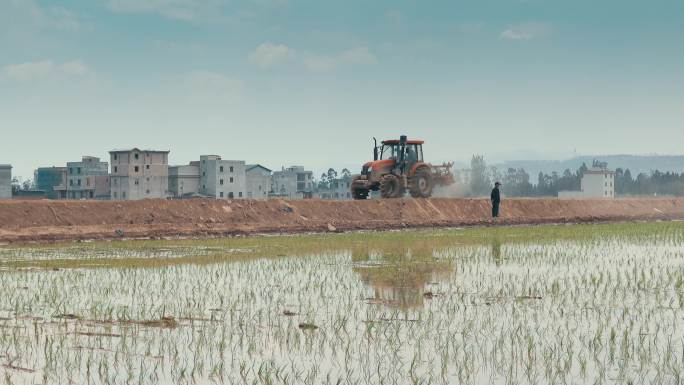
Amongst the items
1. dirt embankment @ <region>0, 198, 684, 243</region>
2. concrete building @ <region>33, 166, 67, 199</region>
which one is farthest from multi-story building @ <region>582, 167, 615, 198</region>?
dirt embankment @ <region>0, 198, 684, 243</region>

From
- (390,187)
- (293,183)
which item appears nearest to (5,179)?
(293,183)

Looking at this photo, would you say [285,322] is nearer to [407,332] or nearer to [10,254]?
[407,332]

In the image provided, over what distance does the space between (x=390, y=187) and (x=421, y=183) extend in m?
2.27

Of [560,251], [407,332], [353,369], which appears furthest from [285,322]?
[560,251]

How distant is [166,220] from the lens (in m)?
40.3

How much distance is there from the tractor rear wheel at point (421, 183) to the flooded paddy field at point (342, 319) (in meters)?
23.2

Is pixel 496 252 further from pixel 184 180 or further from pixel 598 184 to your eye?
pixel 598 184

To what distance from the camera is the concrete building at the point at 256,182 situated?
13988 cm

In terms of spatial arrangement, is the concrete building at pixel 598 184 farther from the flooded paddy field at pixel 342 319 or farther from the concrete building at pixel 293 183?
the flooded paddy field at pixel 342 319

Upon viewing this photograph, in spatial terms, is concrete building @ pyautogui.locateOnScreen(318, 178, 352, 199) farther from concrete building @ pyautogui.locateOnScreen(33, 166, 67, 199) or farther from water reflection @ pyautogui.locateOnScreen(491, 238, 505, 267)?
water reflection @ pyautogui.locateOnScreen(491, 238, 505, 267)

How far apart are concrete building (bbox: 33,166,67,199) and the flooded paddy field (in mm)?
124890

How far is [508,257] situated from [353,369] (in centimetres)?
1548

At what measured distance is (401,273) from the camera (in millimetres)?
20156

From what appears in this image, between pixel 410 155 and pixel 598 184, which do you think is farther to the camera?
pixel 598 184
